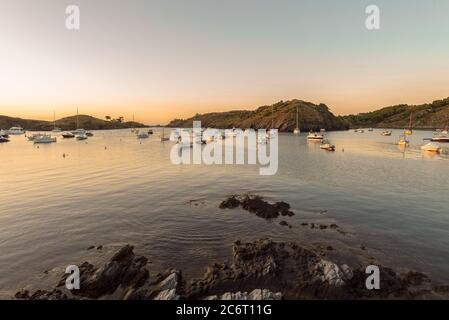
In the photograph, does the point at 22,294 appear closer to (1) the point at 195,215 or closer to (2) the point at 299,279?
(1) the point at 195,215

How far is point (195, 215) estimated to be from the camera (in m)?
23.2

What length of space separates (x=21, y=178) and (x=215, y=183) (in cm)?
3372

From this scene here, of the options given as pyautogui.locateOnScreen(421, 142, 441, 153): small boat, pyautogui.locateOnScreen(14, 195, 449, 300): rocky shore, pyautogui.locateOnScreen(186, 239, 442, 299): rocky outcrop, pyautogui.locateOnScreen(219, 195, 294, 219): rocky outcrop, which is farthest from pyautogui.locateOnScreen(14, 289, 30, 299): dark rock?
pyautogui.locateOnScreen(421, 142, 441, 153): small boat

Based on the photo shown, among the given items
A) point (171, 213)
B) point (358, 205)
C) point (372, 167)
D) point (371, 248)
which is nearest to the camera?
point (371, 248)

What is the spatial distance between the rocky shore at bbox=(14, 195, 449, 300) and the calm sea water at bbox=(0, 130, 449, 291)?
1.17m

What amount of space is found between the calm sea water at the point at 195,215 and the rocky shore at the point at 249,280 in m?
1.17

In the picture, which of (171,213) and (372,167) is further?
(372,167)

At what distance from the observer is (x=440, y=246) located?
1658cm

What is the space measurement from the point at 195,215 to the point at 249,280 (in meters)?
11.2

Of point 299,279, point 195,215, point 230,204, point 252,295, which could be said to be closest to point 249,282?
point 252,295

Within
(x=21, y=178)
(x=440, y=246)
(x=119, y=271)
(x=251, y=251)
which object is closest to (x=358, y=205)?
(x=440, y=246)

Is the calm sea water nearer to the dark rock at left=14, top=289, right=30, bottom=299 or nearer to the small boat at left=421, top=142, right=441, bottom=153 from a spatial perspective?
the dark rock at left=14, top=289, right=30, bottom=299
